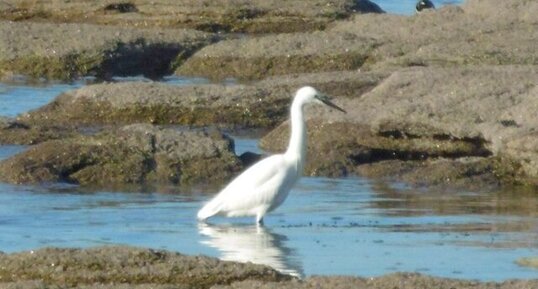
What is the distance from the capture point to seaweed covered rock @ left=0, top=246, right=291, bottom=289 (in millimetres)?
9180

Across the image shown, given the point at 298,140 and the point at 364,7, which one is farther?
the point at 364,7

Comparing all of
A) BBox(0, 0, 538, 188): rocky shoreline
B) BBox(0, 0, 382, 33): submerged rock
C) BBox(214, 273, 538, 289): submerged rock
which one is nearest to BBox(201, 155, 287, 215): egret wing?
BBox(0, 0, 538, 188): rocky shoreline

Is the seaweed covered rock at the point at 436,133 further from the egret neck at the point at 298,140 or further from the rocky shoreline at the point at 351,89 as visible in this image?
the egret neck at the point at 298,140

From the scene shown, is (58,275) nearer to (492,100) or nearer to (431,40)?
(492,100)

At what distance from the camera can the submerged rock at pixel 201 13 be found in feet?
104

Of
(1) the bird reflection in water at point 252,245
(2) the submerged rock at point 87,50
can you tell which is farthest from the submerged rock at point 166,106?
(1) the bird reflection in water at point 252,245

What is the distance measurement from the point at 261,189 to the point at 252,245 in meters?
1.21

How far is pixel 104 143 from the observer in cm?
1586

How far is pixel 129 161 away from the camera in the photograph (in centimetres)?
1555

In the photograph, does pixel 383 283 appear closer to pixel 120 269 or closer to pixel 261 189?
pixel 120 269

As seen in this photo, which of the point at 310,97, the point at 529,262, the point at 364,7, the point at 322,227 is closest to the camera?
the point at 529,262

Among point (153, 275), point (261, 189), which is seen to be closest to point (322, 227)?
point (261, 189)

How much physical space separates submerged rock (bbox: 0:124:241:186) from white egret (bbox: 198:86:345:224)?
199 centimetres

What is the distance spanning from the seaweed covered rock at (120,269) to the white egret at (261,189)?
3516 mm
